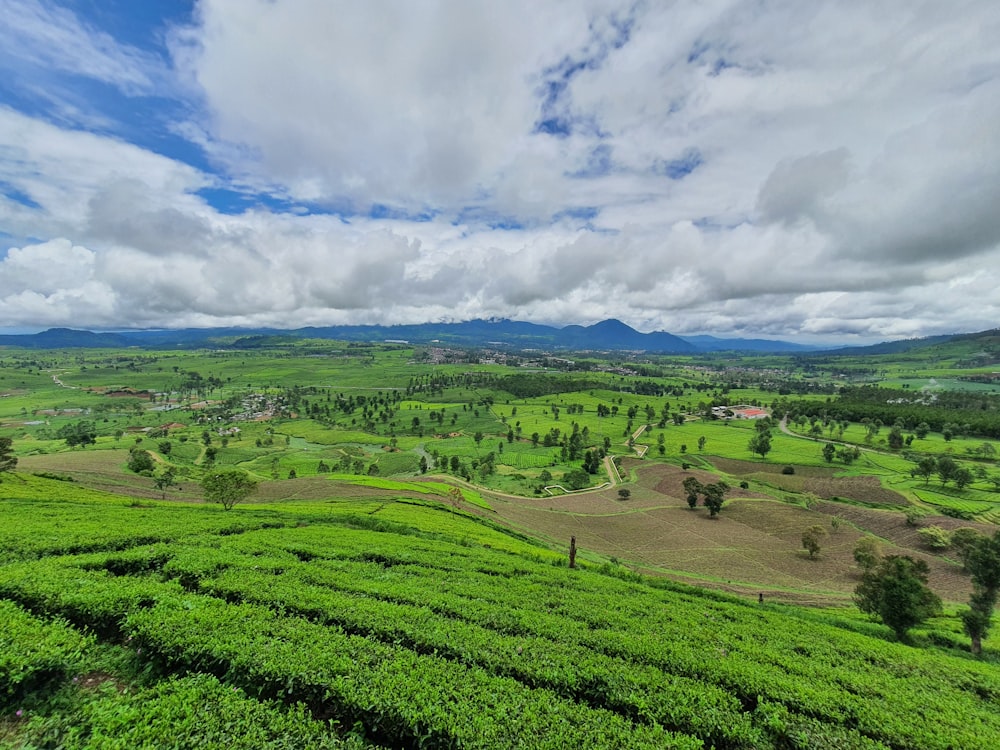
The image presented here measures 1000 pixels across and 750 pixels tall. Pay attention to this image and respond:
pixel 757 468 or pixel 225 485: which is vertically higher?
pixel 225 485

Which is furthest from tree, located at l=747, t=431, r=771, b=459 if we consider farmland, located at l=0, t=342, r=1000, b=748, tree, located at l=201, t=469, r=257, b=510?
tree, located at l=201, t=469, r=257, b=510

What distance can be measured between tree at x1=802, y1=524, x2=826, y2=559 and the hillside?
4022cm

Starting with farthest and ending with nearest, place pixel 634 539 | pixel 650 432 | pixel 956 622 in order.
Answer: pixel 650 432 → pixel 634 539 → pixel 956 622

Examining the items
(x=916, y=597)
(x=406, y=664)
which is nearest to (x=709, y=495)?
(x=916, y=597)

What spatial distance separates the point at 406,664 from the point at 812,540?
73.8 metres

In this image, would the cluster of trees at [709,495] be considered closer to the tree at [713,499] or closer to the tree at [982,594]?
the tree at [713,499]

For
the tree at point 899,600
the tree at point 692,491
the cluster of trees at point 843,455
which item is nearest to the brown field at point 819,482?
the cluster of trees at point 843,455

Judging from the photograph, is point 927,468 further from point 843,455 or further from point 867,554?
point 867,554

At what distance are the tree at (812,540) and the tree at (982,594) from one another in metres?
25.9

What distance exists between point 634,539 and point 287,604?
6491 cm

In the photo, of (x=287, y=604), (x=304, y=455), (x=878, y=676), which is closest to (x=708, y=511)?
(x=878, y=676)

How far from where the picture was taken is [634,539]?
2781 inches

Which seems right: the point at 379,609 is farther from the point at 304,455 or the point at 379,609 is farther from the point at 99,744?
the point at 304,455

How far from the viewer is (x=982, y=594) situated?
35469mm
